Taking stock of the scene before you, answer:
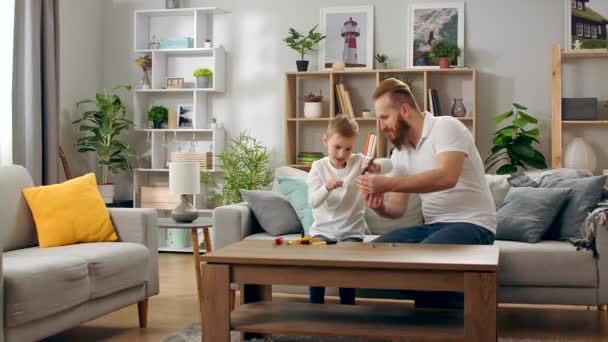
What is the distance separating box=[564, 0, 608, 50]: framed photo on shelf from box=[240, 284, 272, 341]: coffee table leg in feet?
12.0

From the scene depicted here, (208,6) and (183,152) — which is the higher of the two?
(208,6)

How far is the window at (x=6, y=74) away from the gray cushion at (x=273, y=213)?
2.22 metres

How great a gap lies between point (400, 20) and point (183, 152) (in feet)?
6.94

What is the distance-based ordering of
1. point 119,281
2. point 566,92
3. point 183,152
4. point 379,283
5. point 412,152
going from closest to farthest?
1. point 379,283
2. point 412,152
3. point 119,281
4. point 566,92
5. point 183,152

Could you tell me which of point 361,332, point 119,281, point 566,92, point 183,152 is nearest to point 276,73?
point 183,152

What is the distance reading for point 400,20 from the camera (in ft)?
21.5

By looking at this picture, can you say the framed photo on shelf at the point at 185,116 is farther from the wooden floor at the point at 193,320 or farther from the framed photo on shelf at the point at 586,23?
the framed photo on shelf at the point at 586,23

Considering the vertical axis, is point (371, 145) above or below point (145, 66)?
below

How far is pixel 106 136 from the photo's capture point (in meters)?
6.63

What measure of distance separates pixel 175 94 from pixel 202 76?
1.39 feet

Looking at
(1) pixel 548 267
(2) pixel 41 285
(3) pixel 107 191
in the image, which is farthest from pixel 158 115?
(1) pixel 548 267

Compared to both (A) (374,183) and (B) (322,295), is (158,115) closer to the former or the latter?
(B) (322,295)

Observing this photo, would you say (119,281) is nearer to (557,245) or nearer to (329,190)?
(329,190)

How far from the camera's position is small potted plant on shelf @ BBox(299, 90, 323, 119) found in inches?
256
